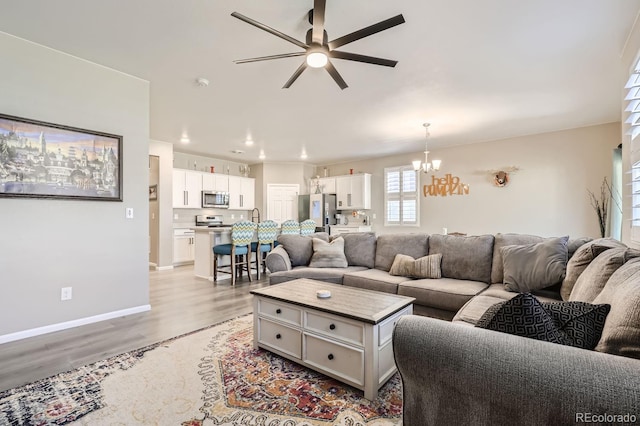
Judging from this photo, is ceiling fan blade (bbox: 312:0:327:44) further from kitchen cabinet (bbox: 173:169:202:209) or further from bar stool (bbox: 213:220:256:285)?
kitchen cabinet (bbox: 173:169:202:209)

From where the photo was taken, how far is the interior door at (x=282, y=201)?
27.3 ft

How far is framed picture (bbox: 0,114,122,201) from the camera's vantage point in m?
2.62

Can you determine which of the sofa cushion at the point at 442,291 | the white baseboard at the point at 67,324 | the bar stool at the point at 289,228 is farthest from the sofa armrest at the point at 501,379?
the bar stool at the point at 289,228

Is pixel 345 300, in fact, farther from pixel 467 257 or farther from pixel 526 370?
pixel 467 257

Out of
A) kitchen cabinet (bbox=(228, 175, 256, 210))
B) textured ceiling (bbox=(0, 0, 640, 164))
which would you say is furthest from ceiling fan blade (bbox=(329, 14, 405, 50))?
kitchen cabinet (bbox=(228, 175, 256, 210))

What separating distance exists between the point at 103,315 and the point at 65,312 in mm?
330

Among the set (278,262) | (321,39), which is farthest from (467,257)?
(321,39)

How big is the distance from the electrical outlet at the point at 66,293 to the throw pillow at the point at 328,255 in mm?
2553

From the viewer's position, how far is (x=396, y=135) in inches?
225

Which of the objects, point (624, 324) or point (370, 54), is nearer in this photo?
point (624, 324)

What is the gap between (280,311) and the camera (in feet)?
7.52

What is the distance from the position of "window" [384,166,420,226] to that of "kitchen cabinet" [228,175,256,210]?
3730mm

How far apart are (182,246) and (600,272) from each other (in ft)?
23.0

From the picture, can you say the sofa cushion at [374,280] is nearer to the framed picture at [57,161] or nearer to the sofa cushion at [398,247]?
the sofa cushion at [398,247]
